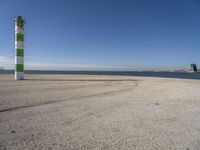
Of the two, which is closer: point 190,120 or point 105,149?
point 105,149


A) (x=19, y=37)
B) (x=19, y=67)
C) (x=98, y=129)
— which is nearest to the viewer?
(x=98, y=129)

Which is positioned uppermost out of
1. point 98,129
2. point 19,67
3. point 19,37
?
point 19,37

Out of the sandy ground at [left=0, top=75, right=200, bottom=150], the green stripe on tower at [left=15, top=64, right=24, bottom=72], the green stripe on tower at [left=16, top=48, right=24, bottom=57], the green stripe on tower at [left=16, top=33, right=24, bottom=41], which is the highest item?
the green stripe on tower at [left=16, top=33, right=24, bottom=41]

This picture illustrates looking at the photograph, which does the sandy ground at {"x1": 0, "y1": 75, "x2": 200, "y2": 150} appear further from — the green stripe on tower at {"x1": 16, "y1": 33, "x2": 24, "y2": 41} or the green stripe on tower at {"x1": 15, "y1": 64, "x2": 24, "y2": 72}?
the green stripe on tower at {"x1": 16, "y1": 33, "x2": 24, "y2": 41}

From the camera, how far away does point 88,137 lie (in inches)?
166

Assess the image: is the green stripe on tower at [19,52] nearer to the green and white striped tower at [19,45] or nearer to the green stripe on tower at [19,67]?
the green and white striped tower at [19,45]

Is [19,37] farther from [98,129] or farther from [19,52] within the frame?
[98,129]

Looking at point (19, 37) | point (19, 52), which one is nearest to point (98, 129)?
point (19, 52)

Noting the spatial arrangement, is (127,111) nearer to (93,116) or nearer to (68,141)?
(93,116)

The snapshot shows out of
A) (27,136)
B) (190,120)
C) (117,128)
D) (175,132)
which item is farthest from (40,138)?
(190,120)

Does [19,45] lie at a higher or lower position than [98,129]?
higher

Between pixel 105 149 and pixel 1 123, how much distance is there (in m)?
3.27

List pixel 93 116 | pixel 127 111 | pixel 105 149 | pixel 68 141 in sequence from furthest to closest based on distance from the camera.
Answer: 1. pixel 127 111
2. pixel 93 116
3. pixel 68 141
4. pixel 105 149

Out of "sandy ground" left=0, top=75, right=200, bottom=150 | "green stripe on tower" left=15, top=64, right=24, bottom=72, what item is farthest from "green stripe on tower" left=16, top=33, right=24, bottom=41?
"sandy ground" left=0, top=75, right=200, bottom=150
